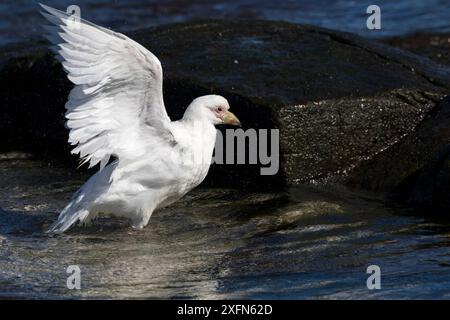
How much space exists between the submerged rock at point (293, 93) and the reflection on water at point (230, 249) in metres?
0.38

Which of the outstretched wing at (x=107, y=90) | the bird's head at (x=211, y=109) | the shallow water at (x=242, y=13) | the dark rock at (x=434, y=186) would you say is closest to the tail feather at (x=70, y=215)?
the outstretched wing at (x=107, y=90)

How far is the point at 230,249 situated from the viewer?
755cm

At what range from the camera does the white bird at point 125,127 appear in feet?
23.6

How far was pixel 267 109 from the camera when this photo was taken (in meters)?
8.89

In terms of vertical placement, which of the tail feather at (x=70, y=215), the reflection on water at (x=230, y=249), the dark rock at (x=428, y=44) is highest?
the dark rock at (x=428, y=44)

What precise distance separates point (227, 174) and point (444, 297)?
308cm

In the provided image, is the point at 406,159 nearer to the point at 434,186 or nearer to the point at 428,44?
the point at 434,186

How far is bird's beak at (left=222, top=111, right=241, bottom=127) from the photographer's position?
8234 millimetres

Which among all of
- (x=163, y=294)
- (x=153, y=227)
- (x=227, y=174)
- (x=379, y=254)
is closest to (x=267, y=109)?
(x=227, y=174)

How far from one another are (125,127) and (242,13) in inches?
337

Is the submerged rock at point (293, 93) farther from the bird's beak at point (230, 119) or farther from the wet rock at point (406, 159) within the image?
the bird's beak at point (230, 119)

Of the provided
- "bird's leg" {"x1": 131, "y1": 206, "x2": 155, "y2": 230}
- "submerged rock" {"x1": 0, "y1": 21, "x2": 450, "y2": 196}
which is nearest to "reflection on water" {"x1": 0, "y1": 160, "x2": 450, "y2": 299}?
"bird's leg" {"x1": 131, "y1": 206, "x2": 155, "y2": 230}
